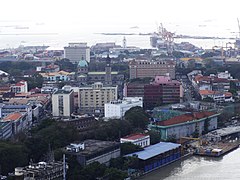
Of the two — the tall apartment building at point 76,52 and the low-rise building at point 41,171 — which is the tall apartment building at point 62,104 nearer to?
the low-rise building at point 41,171

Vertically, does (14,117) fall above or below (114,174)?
above

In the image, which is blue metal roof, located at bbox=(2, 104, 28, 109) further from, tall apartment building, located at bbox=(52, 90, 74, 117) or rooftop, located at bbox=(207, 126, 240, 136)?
rooftop, located at bbox=(207, 126, 240, 136)

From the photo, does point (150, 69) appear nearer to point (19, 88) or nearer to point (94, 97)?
point (19, 88)

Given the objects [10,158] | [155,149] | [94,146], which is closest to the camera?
[10,158]

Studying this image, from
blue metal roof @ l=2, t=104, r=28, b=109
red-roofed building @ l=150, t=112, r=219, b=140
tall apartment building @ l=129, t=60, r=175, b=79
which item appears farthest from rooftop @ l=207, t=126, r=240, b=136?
tall apartment building @ l=129, t=60, r=175, b=79

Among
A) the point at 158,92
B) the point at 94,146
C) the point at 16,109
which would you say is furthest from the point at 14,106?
the point at 94,146

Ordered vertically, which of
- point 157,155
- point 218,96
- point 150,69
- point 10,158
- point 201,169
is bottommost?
point 201,169

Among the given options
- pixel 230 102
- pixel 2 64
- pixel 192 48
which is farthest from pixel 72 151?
pixel 192 48

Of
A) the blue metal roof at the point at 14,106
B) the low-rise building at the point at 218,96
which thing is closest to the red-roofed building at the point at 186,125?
the low-rise building at the point at 218,96
